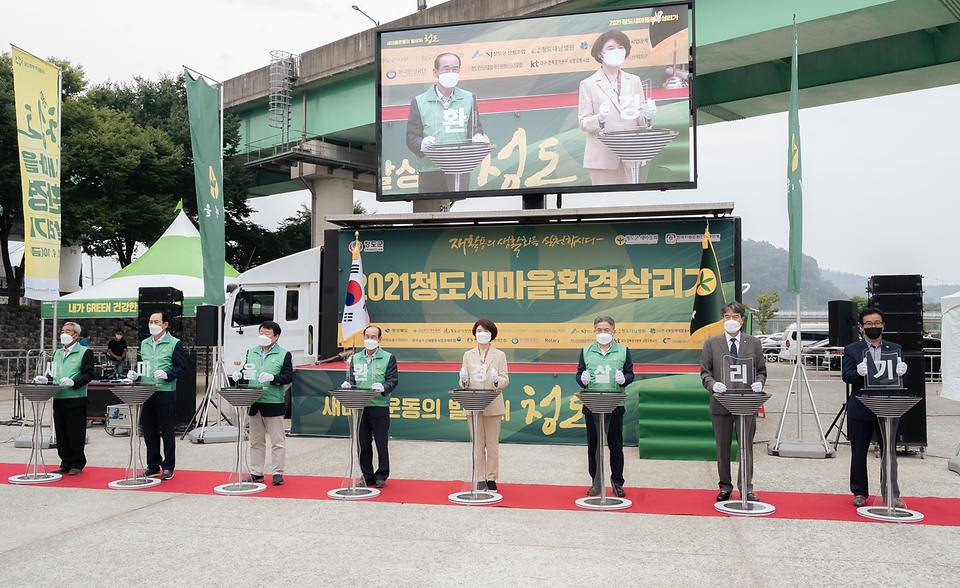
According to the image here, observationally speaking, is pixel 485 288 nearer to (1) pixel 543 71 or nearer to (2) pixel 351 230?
(2) pixel 351 230

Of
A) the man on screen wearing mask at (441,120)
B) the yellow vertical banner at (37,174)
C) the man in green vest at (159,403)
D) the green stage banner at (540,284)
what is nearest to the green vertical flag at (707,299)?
the green stage banner at (540,284)

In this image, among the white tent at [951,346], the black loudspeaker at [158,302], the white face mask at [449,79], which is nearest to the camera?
the white face mask at [449,79]

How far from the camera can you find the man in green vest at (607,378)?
7.15 metres

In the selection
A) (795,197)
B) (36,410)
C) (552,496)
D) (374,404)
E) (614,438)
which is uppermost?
(795,197)

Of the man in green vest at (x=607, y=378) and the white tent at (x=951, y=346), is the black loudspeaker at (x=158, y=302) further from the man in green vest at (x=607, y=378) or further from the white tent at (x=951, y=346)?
the white tent at (x=951, y=346)

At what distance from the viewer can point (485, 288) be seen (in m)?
11.4

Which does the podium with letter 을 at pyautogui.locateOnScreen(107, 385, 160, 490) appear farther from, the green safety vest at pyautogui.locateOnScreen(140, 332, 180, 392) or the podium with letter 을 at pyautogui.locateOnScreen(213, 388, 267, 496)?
the podium with letter 을 at pyautogui.locateOnScreen(213, 388, 267, 496)

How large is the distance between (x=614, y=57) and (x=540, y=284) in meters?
3.39

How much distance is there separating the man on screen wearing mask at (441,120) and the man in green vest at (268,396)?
173 inches

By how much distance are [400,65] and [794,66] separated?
18.3ft

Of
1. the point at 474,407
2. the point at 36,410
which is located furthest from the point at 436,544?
the point at 36,410

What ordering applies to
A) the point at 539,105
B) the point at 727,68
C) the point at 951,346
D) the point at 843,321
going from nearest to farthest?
the point at 843,321, the point at 539,105, the point at 951,346, the point at 727,68

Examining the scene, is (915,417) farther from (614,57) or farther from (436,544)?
(436,544)

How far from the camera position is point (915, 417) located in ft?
30.8
